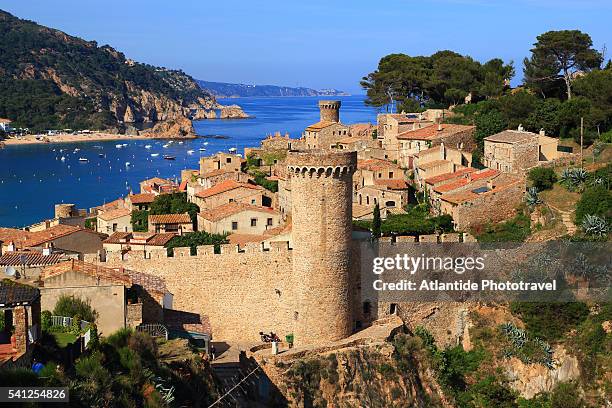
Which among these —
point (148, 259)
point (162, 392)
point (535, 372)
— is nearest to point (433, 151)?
point (535, 372)

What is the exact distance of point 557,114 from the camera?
33.9 m

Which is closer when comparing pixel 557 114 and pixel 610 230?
pixel 610 230

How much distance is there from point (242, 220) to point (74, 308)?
13358 mm

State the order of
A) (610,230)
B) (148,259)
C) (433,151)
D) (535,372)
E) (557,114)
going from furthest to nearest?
(557,114)
(433,151)
(610,230)
(535,372)
(148,259)

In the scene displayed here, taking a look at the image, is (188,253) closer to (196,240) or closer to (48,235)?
(196,240)

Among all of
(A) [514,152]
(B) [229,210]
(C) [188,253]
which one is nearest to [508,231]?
(A) [514,152]

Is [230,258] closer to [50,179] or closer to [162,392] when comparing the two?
[162,392]

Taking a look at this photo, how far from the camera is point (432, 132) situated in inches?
1345

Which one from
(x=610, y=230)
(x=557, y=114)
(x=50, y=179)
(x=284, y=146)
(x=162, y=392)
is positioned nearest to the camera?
(x=162, y=392)

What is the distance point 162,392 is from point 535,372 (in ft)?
36.6

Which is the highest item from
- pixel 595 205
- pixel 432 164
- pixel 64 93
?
pixel 64 93

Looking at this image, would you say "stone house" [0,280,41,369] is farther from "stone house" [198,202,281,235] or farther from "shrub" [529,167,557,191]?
"shrub" [529,167,557,191]

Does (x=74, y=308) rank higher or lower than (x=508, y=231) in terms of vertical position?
lower

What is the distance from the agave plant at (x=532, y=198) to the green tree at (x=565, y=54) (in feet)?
50.9
